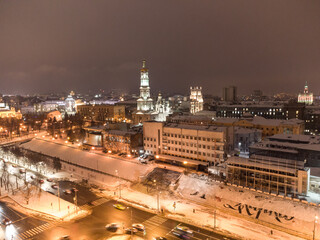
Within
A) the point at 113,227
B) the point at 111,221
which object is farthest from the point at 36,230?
the point at 113,227

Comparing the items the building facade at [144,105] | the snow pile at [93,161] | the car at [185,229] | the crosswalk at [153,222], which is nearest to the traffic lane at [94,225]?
the crosswalk at [153,222]

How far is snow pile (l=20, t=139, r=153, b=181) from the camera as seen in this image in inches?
1779

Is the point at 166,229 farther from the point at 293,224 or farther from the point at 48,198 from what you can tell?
the point at 48,198

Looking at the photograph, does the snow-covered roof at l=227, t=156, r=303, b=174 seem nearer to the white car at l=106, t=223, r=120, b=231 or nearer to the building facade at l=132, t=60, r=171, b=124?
the white car at l=106, t=223, r=120, b=231

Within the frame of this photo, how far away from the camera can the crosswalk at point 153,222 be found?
28.2 metres

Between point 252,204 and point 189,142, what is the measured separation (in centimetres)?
1763

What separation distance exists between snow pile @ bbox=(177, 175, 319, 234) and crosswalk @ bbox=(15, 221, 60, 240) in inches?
686

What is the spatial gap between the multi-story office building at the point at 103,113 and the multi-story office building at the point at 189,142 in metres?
44.5

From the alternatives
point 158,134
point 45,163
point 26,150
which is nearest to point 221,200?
point 158,134

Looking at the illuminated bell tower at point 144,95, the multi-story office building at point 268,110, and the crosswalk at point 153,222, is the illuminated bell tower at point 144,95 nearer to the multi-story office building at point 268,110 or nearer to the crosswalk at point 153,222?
the multi-story office building at point 268,110

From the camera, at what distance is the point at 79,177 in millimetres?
45781

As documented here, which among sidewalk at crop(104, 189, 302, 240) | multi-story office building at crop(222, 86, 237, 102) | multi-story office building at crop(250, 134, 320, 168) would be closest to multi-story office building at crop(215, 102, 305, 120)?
multi-story office building at crop(250, 134, 320, 168)

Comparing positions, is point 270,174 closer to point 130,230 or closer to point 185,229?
point 185,229

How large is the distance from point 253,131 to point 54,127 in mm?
57398
